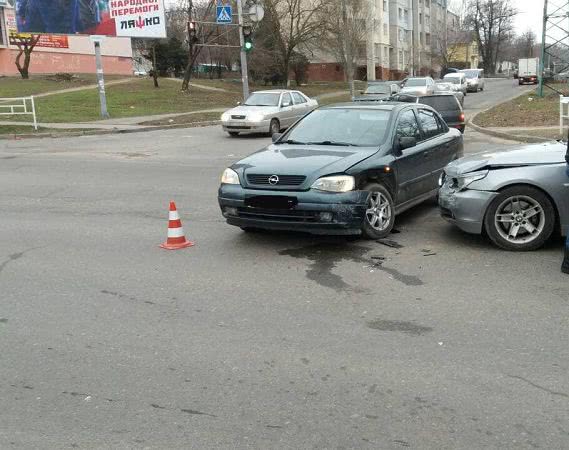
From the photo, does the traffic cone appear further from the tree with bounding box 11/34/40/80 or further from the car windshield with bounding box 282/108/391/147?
the tree with bounding box 11/34/40/80

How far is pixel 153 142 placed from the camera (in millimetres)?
18656

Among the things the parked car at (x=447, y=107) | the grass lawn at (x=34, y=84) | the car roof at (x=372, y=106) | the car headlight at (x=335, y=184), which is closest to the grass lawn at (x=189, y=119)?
the parked car at (x=447, y=107)

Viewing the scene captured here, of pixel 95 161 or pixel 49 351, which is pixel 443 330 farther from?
pixel 95 161

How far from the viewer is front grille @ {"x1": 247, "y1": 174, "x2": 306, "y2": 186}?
245 inches

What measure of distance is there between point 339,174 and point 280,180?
0.61 m

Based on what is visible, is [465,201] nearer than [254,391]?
No

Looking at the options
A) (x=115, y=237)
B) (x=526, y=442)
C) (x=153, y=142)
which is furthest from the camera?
(x=153, y=142)

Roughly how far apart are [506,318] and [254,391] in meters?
2.10

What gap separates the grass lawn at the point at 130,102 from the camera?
27469 millimetres

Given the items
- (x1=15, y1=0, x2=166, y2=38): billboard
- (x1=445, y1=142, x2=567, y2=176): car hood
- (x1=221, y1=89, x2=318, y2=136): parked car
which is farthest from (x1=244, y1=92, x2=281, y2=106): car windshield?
(x1=445, y1=142, x2=567, y2=176): car hood

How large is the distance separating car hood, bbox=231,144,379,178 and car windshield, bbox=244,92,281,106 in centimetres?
1398

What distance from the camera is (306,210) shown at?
612 cm

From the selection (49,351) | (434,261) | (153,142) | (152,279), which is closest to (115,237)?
(152,279)

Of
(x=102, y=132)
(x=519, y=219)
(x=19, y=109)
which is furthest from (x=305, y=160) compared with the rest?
(x=19, y=109)
